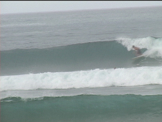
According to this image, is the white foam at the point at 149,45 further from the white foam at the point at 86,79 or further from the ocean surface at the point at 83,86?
the white foam at the point at 86,79

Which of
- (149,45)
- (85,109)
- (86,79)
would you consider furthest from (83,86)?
(149,45)

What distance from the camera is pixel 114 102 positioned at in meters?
9.77

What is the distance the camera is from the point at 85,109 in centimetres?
952

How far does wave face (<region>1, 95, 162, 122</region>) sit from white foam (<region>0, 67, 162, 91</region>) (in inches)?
70.5

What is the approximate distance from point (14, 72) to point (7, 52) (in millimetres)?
4576

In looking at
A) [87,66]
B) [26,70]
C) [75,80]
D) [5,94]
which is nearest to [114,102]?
[75,80]

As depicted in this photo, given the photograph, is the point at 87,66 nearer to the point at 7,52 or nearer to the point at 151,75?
the point at 151,75

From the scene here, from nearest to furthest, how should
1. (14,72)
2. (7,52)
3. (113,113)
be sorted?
(113,113) < (14,72) < (7,52)

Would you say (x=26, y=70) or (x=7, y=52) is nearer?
(x=26, y=70)

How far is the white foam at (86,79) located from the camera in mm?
11906

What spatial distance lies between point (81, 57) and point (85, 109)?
8.00m

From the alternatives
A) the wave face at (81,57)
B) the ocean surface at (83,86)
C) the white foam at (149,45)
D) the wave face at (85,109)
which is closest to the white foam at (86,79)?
the ocean surface at (83,86)

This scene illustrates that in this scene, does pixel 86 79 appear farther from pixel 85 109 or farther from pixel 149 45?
pixel 149 45

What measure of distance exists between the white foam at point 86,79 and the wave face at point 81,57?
6.79 feet
